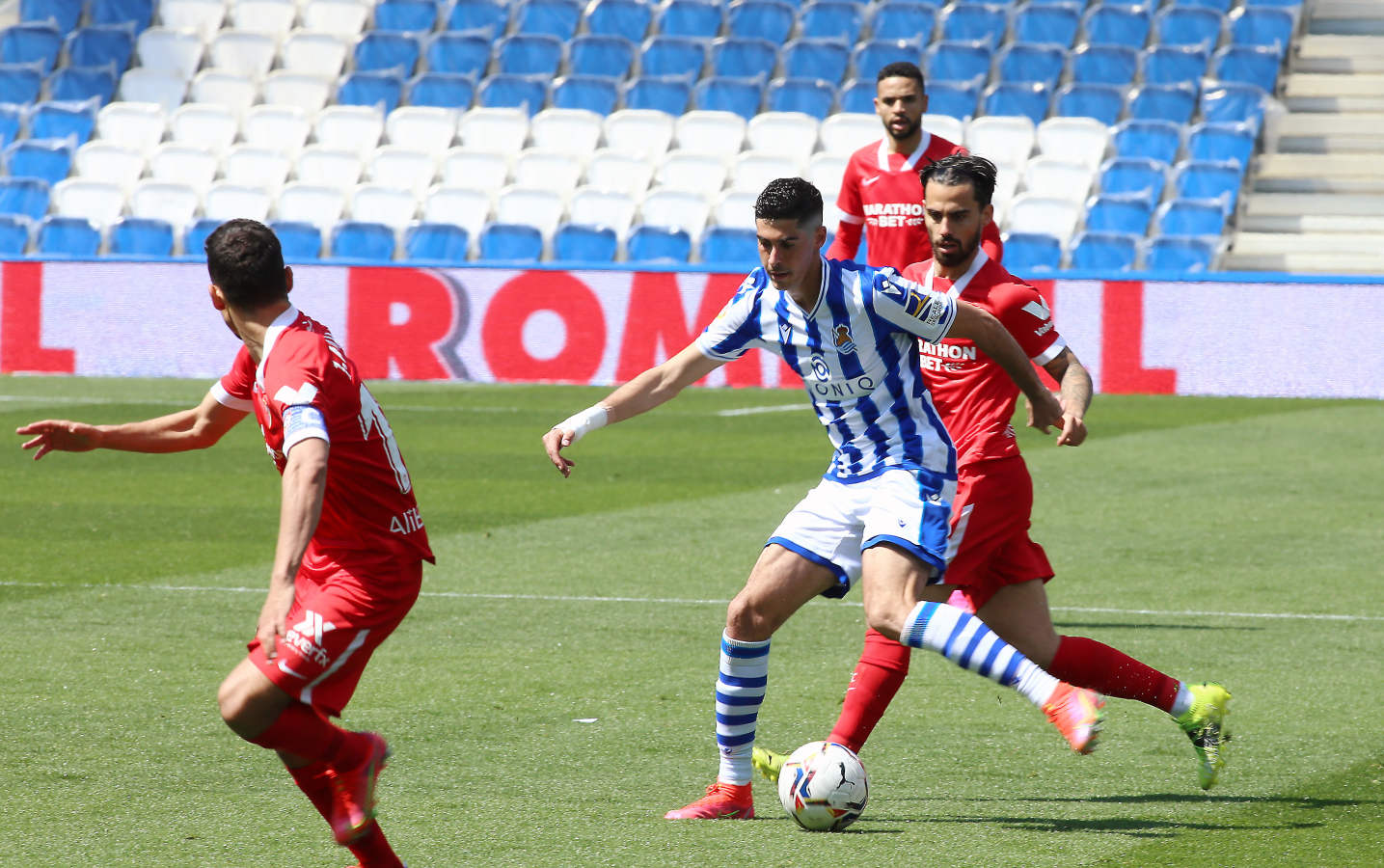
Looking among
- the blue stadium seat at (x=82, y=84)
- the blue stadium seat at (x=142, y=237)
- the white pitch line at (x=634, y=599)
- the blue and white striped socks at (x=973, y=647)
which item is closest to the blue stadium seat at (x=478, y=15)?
the blue stadium seat at (x=82, y=84)

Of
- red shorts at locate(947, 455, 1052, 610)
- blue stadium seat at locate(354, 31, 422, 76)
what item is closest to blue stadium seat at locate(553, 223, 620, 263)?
blue stadium seat at locate(354, 31, 422, 76)

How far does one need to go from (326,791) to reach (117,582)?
4.60 meters

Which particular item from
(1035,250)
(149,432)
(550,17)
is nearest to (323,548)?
(149,432)

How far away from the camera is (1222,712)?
5.03m

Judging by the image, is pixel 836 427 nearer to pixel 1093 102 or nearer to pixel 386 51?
pixel 1093 102

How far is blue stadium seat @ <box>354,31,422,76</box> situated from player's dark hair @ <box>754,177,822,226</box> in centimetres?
1970

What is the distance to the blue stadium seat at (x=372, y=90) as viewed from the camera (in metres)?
23.1

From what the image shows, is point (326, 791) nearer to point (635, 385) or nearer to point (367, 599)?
point (367, 599)

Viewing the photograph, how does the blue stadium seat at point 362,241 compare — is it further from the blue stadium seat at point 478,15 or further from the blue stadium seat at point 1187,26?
the blue stadium seat at point 1187,26

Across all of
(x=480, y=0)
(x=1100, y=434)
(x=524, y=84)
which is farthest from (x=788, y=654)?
(x=480, y=0)

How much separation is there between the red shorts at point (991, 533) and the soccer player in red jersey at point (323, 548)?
1579 millimetres

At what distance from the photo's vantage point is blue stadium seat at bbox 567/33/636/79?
23.3 meters

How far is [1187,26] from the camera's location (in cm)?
2244

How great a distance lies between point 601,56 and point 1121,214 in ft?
22.9
